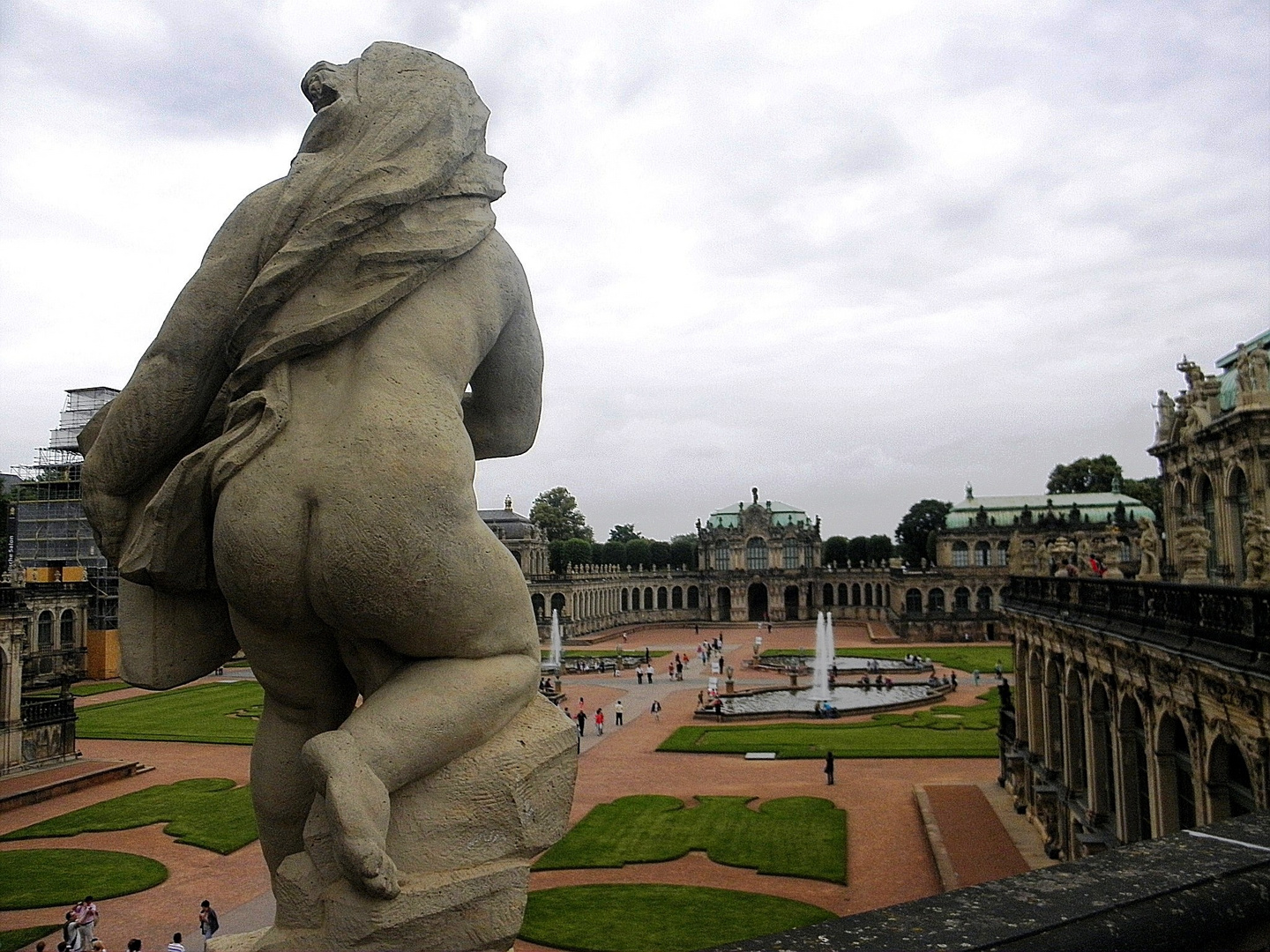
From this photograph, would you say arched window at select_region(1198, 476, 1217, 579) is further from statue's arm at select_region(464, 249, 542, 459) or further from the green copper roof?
the green copper roof

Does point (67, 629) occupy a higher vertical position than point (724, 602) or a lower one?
higher

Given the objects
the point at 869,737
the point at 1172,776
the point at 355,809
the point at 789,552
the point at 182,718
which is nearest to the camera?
the point at 355,809

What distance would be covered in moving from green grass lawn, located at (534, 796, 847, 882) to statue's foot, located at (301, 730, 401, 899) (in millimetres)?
17382

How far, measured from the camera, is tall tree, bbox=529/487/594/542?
106 meters

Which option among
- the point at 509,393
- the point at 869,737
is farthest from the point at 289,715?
the point at 869,737

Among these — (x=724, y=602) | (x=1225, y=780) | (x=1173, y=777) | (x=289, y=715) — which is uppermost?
(x=289, y=715)

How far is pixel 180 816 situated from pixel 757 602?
271 ft

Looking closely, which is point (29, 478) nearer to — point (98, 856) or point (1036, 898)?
point (98, 856)

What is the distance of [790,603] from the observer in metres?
101

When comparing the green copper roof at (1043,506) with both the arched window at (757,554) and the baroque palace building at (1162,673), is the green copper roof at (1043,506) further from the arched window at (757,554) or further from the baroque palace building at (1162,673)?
the baroque palace building at (1162,673)

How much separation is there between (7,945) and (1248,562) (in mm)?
19838

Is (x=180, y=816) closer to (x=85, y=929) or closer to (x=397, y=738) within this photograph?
(x=85, y=929)

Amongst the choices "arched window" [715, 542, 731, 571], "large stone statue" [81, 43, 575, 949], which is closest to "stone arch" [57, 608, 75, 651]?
"large stone statue" [81, 43, 575, 949]

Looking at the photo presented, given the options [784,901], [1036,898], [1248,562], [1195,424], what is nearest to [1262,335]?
[1195,424]
